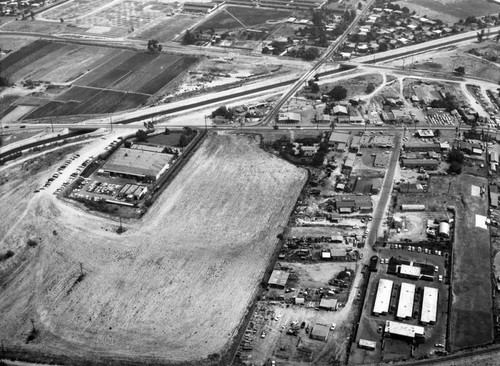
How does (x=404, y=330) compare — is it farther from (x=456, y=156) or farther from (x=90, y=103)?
A: (x=90, y=103)

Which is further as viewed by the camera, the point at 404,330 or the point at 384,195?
the point at 384,195

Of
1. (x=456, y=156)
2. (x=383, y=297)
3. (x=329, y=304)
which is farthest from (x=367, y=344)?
(x=456, y=156)

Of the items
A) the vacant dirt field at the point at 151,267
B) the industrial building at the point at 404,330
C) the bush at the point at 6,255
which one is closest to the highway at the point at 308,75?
the vacant dirt field at the point at 151,267

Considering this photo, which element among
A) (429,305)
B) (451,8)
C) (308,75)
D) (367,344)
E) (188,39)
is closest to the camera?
(367,344)

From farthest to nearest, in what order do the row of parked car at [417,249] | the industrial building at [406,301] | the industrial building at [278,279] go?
the row of parked car at [417,249] → the industrial building at [278,279] → the industrial building at [406,301]

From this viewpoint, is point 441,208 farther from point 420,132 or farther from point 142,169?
point 142,169

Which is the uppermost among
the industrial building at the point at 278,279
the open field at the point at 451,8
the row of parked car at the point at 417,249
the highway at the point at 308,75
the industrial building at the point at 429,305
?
the industrial building at the point at 429,305

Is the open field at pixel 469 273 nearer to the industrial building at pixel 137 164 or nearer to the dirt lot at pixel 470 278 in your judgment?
the dirt lot at pixel 470 278
